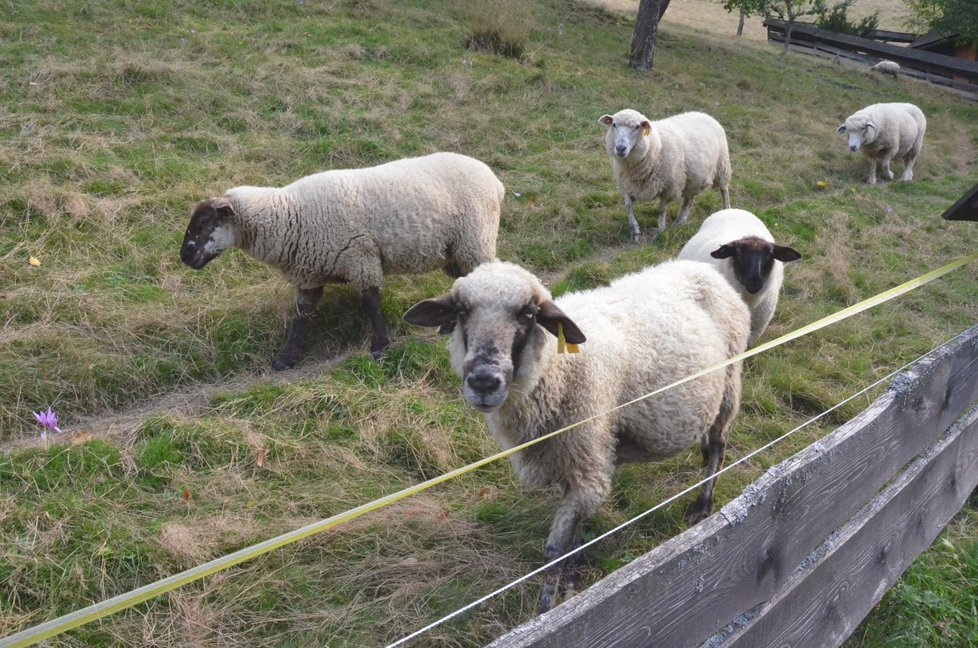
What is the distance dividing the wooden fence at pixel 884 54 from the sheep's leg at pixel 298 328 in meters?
27.2

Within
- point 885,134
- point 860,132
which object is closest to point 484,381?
point 860,132

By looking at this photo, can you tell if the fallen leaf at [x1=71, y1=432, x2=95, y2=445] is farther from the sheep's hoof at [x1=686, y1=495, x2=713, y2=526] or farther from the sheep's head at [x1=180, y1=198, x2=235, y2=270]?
the sheep's hoof at [x1=686, y1=495, x2=713, y2=526]

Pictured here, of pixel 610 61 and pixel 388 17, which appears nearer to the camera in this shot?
pixel 388 17

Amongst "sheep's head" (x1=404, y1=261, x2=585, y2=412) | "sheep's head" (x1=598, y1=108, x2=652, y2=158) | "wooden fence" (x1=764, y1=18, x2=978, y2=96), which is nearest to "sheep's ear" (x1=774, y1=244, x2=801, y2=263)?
"sheep's head" (x1=404, y1=261, x2=585, y2=412)

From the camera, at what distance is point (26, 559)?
320cm

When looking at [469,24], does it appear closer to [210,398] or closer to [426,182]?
[426,182]

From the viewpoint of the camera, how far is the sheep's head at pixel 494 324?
2.86 m

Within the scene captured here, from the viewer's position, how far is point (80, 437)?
4.30 metres

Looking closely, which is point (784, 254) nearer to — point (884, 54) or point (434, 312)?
point (434, 312)

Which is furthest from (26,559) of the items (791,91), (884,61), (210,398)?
(884,61)

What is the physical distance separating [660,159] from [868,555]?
23.0 feet

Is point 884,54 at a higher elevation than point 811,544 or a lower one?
higher

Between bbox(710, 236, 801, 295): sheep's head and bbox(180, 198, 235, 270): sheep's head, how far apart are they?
3961mm

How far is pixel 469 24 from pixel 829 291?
10032 mm
